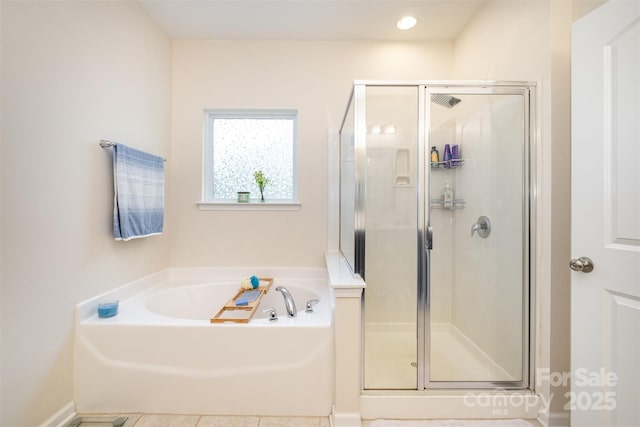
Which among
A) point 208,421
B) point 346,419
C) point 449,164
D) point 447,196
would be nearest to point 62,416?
point 208,421

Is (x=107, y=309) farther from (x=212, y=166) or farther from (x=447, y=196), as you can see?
(x=447, y=196)

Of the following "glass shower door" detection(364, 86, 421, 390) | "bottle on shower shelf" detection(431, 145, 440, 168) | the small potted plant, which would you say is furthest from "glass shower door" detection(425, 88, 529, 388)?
the small potted plant

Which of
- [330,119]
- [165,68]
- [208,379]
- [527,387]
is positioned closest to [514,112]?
[330,119]

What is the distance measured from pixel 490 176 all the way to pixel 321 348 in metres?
1.47

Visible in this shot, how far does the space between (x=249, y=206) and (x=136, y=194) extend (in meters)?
0.83

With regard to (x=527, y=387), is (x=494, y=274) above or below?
above

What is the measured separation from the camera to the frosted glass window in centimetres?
249

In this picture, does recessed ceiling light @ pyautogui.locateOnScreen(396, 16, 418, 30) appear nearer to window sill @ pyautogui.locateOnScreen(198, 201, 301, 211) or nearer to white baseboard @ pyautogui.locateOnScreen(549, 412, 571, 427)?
window sill @ pyautogui.locateOnScreen(198, 201, 301, 211)

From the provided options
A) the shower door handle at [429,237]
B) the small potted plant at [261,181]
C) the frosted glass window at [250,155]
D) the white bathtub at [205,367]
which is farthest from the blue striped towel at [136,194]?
the shower door handle at [429,237]

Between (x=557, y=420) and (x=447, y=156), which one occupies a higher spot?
(x=447, y=156)

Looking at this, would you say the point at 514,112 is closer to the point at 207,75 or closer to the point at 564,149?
the point at 564,149

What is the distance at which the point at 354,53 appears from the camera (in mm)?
2387

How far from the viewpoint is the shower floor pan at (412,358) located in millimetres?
1566

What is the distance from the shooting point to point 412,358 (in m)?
1.65
